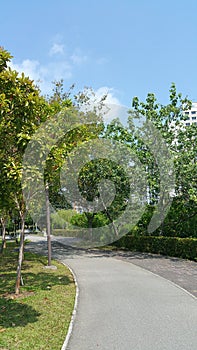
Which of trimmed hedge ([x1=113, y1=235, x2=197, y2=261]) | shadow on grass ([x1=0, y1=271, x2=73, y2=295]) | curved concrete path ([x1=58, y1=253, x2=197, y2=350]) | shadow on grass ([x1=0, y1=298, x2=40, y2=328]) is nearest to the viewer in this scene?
curved concrete path ([x1=58, y1=253, x2=197, y2=350])

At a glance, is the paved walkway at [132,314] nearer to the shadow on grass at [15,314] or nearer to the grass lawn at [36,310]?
the grass lawn at [36,310]

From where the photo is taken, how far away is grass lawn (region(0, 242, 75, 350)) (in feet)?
19.6

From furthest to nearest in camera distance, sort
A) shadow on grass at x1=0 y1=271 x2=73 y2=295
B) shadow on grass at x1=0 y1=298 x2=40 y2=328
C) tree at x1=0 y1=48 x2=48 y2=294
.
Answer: shadow on grass at x1=0 y1=271 x2=73 y2=295, tree at x1=0 y1=48 x2=48 y2=294, shadow on grass at x1=0 y1=298 x2=40 y2=328

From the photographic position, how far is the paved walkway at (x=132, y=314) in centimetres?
588

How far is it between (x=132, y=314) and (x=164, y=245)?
1201cm

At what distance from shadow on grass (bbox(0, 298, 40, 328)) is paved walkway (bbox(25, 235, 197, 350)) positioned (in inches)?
41.4

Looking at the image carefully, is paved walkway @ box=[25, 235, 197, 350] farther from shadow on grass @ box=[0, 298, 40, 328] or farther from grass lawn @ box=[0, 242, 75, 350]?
shadow on grass @ box=[0, 298, 40, 328]

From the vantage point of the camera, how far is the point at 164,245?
19.1 meters

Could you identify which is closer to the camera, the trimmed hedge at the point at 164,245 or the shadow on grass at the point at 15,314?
the shadow on grass at the point at 15,314

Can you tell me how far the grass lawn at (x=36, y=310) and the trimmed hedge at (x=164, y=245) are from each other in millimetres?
6994

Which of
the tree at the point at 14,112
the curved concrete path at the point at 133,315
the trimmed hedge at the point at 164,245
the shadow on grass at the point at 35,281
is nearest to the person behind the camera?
the curved concrete path at the point at 133,315

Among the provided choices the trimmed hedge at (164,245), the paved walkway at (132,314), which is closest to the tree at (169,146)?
the trimmed hedge at (164,245)

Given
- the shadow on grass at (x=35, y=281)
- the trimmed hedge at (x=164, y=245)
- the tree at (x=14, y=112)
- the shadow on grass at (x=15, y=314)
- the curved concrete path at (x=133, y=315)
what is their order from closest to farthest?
the curved concrete path at (x=133, y=315)
the shadow on grass at (x=15, y=314)
the tree at (x=14, y=112)
the shadow on grass at (x=35, y=281)
the trimmed hedge at (x=164, y=245)

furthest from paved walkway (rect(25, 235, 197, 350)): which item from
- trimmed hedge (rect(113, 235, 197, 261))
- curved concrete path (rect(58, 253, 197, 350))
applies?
trimmed hedge (rect(113, 235, 197, 261))
